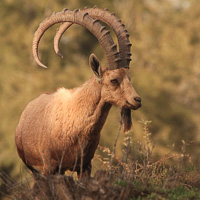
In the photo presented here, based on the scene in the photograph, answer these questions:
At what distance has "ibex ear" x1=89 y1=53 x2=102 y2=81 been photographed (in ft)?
19.9

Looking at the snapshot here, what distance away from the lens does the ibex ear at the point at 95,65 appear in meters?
6.07

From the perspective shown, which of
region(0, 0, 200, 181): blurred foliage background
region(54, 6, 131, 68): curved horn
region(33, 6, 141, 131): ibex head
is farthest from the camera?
region(0, 0, 200, 181): blurred foliage background

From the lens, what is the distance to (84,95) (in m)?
6.17

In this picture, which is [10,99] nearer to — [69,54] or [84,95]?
[69,54]

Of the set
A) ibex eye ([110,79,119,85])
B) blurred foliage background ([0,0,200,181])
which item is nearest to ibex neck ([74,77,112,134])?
ibex eye ([110,79,119,85])

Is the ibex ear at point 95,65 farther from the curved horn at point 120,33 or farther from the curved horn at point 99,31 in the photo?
the curved horn at point 120,33

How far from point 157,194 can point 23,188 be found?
5.07 ft

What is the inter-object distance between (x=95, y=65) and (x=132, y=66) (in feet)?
73.6

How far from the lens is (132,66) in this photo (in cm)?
2845

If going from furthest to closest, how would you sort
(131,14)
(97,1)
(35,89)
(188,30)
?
1. (188,30)
2. (131,14)
3. (97,1)
4. (35,89)

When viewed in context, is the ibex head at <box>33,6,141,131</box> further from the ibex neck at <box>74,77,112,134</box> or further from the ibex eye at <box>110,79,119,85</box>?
the ibex neck at <box>74,77,112,134</box>

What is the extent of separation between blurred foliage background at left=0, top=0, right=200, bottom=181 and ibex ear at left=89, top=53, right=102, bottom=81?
14.7m

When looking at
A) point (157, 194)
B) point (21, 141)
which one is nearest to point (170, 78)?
point (21, 141)

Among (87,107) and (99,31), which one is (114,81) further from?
(99,31)
